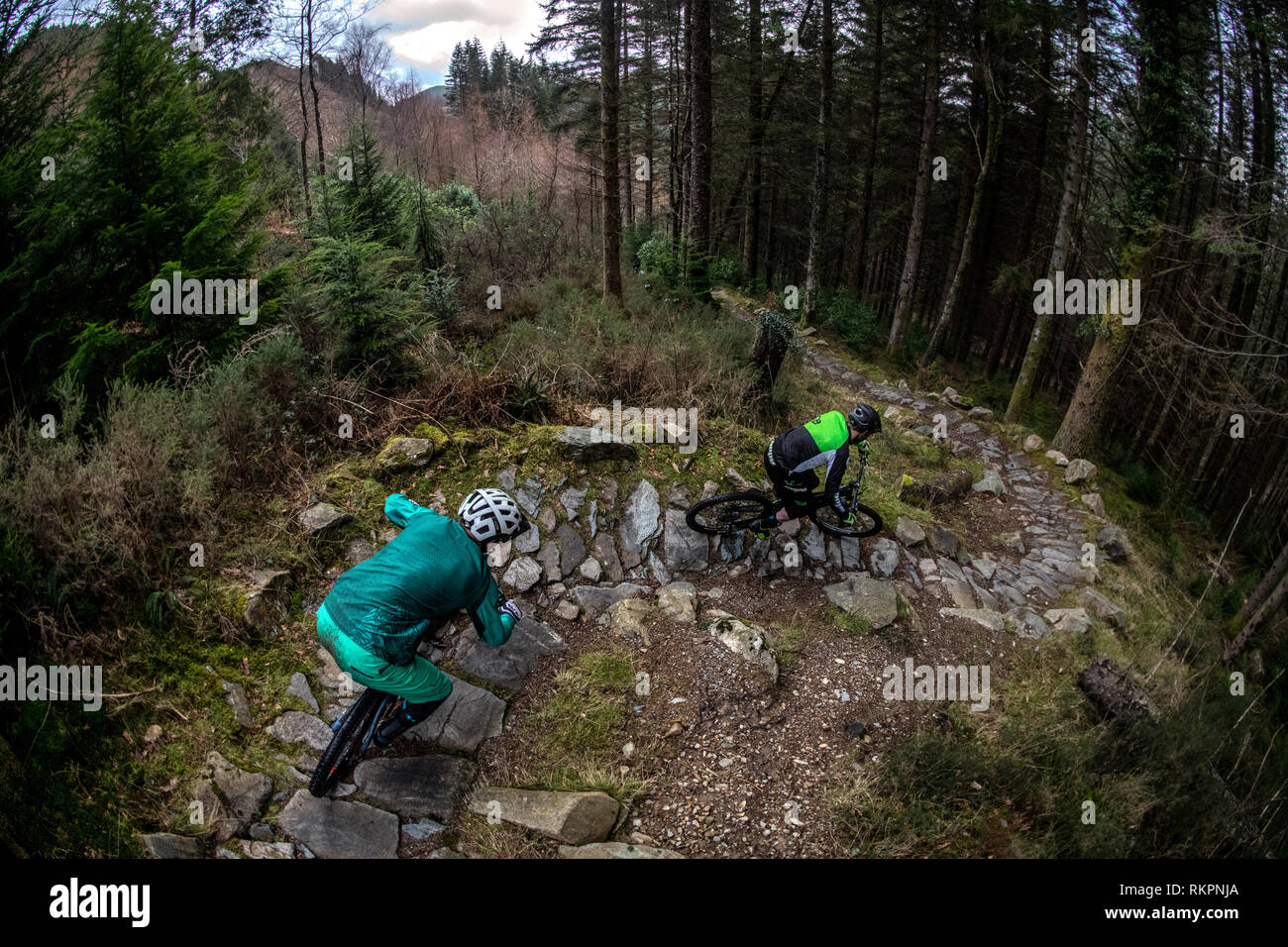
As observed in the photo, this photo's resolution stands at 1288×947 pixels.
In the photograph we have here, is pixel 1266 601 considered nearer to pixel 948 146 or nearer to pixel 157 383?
pixel 157 383

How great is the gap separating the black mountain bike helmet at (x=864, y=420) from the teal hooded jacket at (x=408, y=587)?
3.89 m

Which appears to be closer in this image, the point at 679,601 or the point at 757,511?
the point at 679,601

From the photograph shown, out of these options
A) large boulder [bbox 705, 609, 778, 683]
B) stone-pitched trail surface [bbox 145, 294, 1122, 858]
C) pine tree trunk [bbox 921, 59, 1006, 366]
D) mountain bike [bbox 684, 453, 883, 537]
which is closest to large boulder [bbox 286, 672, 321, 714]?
stone-pitched trail surface [bbox 145, 294, 1122, 858]

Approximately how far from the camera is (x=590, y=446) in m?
6.64

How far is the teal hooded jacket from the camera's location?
3412 millimetres

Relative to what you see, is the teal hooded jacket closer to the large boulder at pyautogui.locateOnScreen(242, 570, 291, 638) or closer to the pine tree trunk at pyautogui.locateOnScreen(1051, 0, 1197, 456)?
the large boulder at pyautogui.locateOnScreen(242, 570, 291, 638)

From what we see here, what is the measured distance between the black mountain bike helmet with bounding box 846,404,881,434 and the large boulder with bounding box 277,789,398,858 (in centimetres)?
504

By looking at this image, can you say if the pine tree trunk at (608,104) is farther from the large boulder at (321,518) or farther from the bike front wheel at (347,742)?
the bike front wheel at (347,742)

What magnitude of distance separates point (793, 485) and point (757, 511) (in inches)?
19.8

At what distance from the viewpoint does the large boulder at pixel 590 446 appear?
6641 mm

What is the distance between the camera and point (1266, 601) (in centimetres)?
866

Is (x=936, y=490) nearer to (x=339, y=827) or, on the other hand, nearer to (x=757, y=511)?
(x=757, y=511)

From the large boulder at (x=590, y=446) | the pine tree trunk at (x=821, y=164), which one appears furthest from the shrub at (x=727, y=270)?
the large boulder at (x=590, y=446)

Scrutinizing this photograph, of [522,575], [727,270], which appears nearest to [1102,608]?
[522,575]
